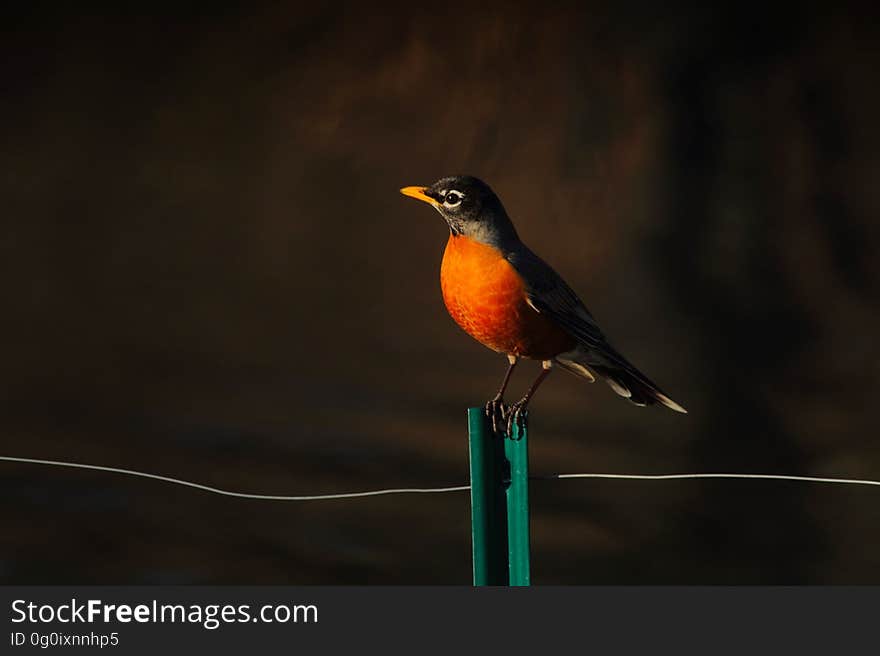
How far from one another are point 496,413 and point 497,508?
235 mm

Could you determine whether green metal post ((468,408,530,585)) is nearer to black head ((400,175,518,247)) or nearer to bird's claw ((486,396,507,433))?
bird's claw ((486,396,507,433))

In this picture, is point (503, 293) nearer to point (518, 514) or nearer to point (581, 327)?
point (581, 327)

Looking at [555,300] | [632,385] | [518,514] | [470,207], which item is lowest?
[518,514]

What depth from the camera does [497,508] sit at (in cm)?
206

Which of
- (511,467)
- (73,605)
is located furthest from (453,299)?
(73,605)

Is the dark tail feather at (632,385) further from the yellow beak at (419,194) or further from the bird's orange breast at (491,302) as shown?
the yellow beak at (419,194)

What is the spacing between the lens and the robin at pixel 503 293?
2.47m

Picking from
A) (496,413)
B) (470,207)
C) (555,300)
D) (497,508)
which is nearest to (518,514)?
(497,508)

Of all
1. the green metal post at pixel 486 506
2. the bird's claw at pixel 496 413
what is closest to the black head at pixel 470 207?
the bird's claw at pixel 496 413

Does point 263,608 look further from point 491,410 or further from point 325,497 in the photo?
point 491,410

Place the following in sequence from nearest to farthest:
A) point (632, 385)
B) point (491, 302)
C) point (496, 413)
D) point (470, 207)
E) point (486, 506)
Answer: point (486, 506), point (496, 413), point (491, 302), point (470, 207), point (632, 385)

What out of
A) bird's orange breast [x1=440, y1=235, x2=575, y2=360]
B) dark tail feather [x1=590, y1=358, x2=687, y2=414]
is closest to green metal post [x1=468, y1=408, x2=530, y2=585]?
bird's orange breast [x1=440, y1=235, x2=575, y2=360]

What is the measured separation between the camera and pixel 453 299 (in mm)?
2484

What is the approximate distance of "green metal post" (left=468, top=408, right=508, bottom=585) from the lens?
2.04 m
